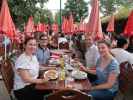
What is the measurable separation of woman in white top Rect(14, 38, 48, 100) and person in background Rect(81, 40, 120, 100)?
0.79m

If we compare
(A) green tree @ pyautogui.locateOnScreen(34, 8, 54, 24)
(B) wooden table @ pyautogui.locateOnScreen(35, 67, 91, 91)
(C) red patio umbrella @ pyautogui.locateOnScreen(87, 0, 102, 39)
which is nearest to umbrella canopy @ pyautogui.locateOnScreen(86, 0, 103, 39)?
(C) red patio umbrella @ pyautogui.locateOnScreen(87, 0, 102, 39)

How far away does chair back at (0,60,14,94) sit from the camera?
6.54 meters

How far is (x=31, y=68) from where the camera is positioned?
6.19m

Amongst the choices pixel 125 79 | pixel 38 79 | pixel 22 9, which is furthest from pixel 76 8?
pixel 38 79

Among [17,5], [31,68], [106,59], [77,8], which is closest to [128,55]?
[106,59]

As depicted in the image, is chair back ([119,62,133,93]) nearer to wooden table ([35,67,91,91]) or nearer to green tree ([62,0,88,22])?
wooden table ([35,67,91,91])

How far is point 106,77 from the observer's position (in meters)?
6.21

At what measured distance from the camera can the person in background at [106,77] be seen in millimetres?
5875

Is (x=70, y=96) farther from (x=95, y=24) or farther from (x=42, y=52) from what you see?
(x=95, y=24)

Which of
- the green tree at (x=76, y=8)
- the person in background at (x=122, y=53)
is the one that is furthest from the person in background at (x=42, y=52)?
the green tree at (x=76, y=8)

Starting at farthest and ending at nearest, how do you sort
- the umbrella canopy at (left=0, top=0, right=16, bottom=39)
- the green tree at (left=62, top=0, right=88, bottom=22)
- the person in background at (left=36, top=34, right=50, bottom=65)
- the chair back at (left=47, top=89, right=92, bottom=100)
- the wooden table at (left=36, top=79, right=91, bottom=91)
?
1. the green tree at (left=62, top=0, right=88, bottom=22)
2. the umbrella canopy at (left=0, top=0, right=16, bottom=39)
3. the person in background at (left=36, top=34, right=50, bottom=65)
4. the wooden table at (left=36, top=79, right=91, bottom=91)
5. the chair back at (left=47, top=89, right=92, bottom=100)

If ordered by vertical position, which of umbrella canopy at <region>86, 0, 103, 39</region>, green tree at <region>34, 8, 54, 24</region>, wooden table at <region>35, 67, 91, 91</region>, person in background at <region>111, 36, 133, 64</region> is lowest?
green tree at <region>34, 8, 54, 24</region>

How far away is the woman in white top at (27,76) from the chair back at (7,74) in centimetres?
33

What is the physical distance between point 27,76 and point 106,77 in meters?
1.16
